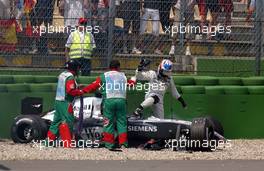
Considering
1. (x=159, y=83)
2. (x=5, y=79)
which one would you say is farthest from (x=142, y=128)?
(x=5, y=79)

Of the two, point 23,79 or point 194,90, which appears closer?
point 194,90

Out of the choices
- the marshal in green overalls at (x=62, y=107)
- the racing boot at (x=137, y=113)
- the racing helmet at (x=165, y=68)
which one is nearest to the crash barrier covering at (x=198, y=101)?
the racing helmet at (x=165, y=68)

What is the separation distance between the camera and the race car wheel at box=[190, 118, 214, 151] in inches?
516

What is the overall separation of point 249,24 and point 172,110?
252 cm

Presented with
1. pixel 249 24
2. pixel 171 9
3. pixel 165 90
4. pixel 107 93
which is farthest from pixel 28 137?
pixel 249 24

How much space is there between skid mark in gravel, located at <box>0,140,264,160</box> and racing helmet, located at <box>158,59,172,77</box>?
1860 millimetres

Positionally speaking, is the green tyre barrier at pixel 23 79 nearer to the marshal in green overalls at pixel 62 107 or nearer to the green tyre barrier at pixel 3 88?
the green tyre barrier at pixel 3 88

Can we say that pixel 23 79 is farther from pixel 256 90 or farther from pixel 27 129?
pixel 256 90

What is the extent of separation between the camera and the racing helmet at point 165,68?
574 inches

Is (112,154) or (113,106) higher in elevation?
(113,106)

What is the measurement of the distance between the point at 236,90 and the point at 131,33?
7.67ft

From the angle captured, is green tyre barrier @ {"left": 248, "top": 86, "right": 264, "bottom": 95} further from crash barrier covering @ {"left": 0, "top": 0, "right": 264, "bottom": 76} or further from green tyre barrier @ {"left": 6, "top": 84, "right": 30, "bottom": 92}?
green tyre barrier @ {"left": 6, "top": 84, "right": 30, "bottom": 92}

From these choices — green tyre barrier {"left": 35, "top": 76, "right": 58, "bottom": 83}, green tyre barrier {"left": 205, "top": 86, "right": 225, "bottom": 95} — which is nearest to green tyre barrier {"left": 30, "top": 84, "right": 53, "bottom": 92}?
green tyre barrier {"left": 35, "top": 76, "right": 58, "bottom": 83}

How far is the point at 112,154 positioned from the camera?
12.7 meters
